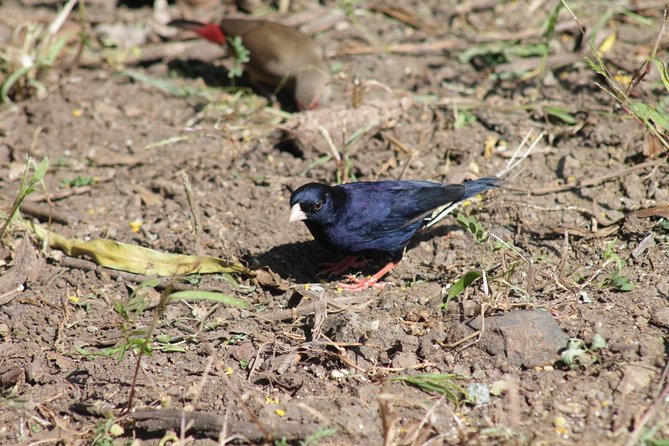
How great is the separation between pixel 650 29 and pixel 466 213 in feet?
10.6

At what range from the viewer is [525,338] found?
4.19m

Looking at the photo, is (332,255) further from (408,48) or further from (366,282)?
(408,48)

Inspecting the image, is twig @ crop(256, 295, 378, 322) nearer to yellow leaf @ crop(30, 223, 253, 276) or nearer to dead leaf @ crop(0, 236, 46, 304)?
yellow leaf @ crop(30, 223, 253, 276)

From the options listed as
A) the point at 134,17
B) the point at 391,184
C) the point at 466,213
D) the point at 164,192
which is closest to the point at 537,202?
the point at 466,213

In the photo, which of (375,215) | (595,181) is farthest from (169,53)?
(595,181)

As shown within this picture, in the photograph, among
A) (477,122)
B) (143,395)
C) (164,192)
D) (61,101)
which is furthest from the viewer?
(61,101)

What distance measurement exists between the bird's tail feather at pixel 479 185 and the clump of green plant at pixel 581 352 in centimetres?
154

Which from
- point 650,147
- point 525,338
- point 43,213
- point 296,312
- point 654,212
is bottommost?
point 43,213

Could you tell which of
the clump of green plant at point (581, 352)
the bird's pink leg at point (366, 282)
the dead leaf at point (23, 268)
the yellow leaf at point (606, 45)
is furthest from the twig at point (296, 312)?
the yellow leaf at point (606, 45)

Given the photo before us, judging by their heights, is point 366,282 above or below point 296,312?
below

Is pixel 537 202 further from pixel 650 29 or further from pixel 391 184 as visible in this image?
pixel 650 29

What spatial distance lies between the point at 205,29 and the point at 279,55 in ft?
3.38

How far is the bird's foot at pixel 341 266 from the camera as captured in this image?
5.49 metres

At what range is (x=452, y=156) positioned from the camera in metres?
6.14
